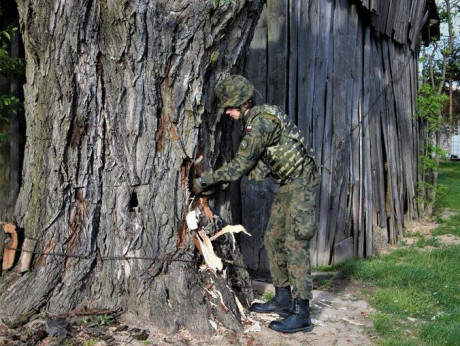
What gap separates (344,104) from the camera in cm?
743

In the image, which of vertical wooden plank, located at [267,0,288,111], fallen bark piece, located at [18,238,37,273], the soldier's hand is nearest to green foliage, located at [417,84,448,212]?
vertical wooden plank, located at [267,0,288,111]

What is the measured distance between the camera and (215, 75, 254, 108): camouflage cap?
13.9ft

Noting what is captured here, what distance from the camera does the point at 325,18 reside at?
22.7 feet

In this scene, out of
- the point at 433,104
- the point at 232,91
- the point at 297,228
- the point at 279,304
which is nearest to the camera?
the point at 232,91

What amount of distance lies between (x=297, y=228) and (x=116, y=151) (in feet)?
5.22

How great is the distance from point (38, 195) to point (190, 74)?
149 cm

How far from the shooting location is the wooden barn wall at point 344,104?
6.32m

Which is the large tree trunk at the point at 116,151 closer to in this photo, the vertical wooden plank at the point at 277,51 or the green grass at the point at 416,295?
the green grass at the point at 416,295

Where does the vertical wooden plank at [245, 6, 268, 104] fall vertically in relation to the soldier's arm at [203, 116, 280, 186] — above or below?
above

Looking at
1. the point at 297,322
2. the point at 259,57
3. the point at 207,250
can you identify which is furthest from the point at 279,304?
the point at 259,57

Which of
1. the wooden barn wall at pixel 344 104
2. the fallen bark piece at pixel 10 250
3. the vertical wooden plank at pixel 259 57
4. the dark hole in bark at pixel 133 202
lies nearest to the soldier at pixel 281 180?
the dark hole in bark at pixel 133 202

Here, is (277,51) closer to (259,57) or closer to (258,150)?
(259,57)

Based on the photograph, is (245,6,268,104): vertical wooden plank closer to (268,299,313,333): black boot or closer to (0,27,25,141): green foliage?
(0,27,25,141): green foliage

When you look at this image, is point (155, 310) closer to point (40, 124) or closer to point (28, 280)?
point (28, 280)
